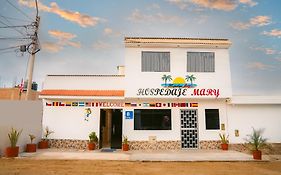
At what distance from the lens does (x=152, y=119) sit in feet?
46.3

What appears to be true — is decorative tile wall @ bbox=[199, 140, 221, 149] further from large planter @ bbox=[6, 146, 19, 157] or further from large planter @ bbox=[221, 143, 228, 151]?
large planter @ bbox=[6, 146, 19, 157]

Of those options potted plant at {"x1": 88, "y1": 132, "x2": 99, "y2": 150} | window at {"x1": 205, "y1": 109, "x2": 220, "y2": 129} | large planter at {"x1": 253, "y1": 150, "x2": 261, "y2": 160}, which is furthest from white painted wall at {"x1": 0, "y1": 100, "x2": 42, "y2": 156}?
large planter at {"x1": 253, "y1": 150, "x2": 261, "y2": 160}

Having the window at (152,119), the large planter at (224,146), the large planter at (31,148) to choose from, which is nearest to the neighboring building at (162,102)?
the window at (152,119)

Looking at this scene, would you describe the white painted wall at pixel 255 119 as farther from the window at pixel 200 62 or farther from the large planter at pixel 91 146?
the large planter at pixel 91 146

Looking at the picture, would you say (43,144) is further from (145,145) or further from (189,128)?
(189,128)

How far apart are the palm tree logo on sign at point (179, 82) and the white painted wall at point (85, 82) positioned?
2.72 meters

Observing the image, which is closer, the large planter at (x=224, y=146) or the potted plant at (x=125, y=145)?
the potted plant at (x=125, y=145)

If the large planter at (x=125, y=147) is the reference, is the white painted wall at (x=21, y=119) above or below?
above

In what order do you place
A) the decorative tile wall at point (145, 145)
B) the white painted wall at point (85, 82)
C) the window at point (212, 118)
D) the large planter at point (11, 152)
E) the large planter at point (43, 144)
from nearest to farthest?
the large planter at point (11, 152)
the large planter at point (43, 144)
the decorative tile wall at point (145, 145)
the window at point (212, 118)
the white painted wall at point (85, 82)

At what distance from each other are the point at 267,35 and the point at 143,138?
1018cm

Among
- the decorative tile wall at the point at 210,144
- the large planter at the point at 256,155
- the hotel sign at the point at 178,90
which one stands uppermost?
the hotel sign at the point at 178,90

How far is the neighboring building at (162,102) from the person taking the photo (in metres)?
13.8

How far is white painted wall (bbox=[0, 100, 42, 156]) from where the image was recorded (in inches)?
443

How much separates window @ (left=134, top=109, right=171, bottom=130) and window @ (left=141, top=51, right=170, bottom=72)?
2483 millimetres
